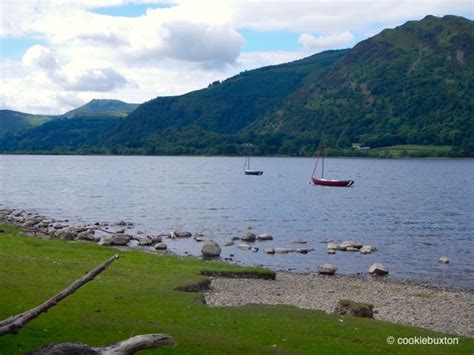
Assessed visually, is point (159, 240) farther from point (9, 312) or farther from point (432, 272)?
point (9, 312)

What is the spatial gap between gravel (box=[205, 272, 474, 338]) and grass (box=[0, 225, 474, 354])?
347 centimetres

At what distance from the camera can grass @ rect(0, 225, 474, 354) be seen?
61.1 ft

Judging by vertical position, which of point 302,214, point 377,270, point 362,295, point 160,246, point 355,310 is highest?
point 355,310

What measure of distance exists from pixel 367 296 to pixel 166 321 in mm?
17645

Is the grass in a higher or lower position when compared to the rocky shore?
higher

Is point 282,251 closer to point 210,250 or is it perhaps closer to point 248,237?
point 210,250

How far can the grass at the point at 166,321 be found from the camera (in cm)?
1861

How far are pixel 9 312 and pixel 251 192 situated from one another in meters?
110

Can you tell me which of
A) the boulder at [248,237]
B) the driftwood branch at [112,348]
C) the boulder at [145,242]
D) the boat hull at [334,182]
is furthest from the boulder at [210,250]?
the boat hull at [334,182]

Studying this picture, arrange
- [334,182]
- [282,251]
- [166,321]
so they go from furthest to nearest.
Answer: [334,182]
[282,251]
[166,321]

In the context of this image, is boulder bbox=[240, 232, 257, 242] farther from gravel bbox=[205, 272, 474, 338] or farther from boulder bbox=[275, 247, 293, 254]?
gravel bbox=[205, 272, 474, 338]

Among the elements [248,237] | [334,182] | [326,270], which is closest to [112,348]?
[326,270]

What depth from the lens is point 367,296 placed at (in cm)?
3597

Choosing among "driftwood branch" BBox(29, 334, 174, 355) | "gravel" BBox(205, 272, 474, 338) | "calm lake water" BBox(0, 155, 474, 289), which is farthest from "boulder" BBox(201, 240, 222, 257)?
"driftwood branch" BBox(29, 334, 174, 355)
